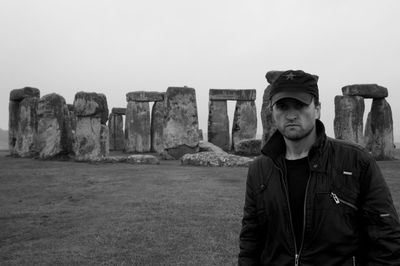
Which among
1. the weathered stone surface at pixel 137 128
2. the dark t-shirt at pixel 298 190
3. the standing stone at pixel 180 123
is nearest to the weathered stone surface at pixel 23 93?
the standing stone at pixel 180 123

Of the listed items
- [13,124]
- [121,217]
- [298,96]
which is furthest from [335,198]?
[13,124]

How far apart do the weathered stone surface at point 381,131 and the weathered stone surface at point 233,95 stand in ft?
23.9

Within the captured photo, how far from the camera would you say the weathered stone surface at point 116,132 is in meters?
26.6

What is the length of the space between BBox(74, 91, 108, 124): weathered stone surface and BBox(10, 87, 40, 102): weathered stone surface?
14.1 ft

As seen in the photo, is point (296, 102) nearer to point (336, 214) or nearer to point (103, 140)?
point (336, 214)

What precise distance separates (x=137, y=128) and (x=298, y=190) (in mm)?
20400

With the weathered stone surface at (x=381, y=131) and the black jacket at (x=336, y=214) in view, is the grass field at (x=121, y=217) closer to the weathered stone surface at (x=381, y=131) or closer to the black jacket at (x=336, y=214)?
the black jacket at (x=336, y=214)

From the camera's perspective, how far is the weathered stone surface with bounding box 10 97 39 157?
1634 centimetres

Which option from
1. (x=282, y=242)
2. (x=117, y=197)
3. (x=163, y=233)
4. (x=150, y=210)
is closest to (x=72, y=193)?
(x=117, y=197)

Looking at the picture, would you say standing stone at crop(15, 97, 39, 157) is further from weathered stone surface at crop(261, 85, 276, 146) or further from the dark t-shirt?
the dark t-shirt

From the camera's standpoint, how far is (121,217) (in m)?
6.22

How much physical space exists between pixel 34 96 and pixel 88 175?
8.57m

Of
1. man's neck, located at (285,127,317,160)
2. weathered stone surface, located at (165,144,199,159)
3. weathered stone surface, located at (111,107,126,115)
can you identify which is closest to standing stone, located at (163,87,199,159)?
weathered stone surface, located at (165,144,199,159)

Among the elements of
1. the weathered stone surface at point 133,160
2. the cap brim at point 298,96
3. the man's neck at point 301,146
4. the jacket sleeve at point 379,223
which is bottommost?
the weathered stone surface at point 133,160
